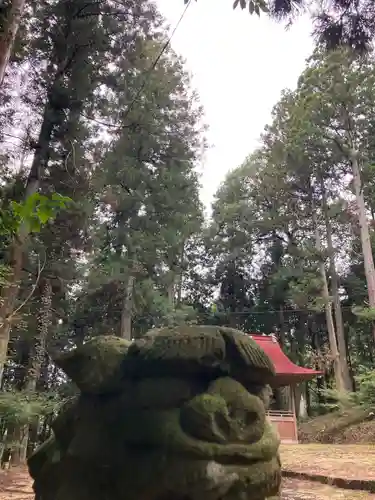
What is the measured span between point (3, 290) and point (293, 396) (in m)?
9.00

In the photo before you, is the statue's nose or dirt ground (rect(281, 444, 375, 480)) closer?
the statue's nose

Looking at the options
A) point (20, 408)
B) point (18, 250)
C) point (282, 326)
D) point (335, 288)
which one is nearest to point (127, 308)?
point (18, 250)

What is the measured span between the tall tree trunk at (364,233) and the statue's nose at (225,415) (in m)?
9.30

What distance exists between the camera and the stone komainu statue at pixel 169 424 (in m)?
2.46

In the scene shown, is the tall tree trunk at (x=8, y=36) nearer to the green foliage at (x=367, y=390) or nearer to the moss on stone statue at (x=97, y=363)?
the moss on stone statue at (x=97, y=363)

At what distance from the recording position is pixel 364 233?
12.4 meters

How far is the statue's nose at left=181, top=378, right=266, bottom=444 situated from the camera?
2.50m

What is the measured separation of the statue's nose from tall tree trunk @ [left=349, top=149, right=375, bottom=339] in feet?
30.5

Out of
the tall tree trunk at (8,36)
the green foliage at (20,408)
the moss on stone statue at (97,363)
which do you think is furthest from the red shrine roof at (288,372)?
the tall tree trunk at (8,36)

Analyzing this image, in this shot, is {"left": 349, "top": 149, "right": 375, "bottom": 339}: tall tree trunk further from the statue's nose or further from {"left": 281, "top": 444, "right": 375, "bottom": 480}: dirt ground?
the statue's nose

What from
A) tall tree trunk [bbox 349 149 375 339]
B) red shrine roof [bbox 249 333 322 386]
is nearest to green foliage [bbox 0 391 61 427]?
red shrine roof [bbox 249 333 322 386]

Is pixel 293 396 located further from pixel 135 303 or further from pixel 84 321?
pixel 84 321

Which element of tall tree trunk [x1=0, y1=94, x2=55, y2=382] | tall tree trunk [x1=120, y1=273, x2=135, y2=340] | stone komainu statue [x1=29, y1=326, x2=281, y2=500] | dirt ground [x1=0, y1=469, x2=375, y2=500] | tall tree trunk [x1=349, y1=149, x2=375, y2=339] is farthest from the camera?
tall tree trunk [x1=349, y1=149, x2=375, y2=339]

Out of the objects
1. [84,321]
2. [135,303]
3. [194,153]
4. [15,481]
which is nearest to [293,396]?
[135,303]
